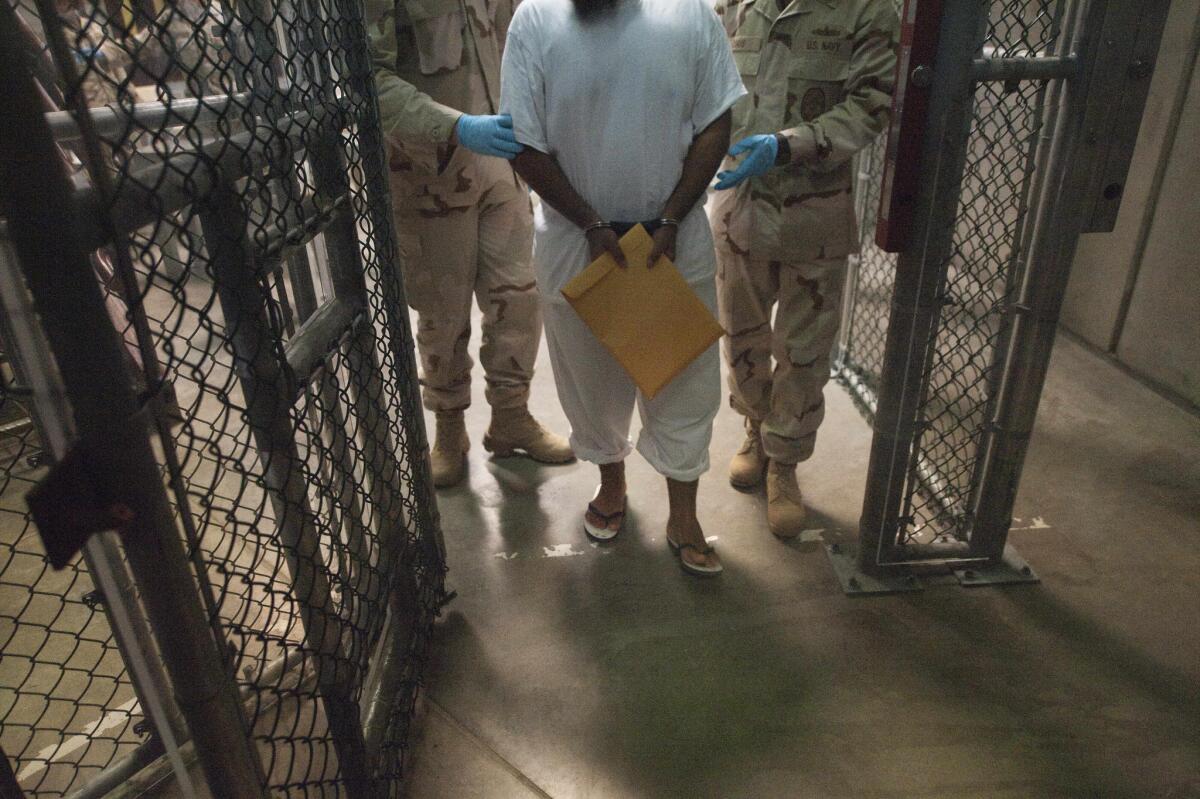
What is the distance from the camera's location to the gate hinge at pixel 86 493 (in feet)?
2.34

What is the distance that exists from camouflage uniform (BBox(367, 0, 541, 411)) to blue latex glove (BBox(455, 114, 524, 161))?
94 mm

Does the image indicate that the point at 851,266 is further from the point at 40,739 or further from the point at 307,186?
the point at 40,739

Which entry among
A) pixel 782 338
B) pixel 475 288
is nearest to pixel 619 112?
pixel 782 338

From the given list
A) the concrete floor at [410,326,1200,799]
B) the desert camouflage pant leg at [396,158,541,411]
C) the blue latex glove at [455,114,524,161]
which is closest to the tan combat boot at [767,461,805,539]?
the concrete floor at [410,326,1200,799]

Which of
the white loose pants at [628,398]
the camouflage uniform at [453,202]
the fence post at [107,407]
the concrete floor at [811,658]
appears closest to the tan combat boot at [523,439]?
the camouflage uniform at [453,202]

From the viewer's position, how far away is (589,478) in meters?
2.60

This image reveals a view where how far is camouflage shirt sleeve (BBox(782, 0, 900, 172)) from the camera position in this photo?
6.16ft

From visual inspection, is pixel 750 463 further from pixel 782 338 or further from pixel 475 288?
pixel 475 288

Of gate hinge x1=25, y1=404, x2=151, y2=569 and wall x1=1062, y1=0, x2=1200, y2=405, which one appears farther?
wall x1=1062, y1=0, x2=1200, y2=405

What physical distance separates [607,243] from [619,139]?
22cm

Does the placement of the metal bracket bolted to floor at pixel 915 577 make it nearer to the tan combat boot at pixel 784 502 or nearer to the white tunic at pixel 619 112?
the tan combat boot at pixel 784 502

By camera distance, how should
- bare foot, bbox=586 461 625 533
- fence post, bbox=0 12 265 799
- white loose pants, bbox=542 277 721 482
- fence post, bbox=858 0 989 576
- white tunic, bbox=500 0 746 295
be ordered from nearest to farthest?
fence post, bbox=0 12 265 799 → fence post, bbox=858 0 989 576 → white tunic, bbox=500 0 746 295 → white loose pants, bbox=542 277 721 482 → bare foot, bbox=586 461 625 533

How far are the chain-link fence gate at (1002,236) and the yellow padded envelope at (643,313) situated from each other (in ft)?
1.47

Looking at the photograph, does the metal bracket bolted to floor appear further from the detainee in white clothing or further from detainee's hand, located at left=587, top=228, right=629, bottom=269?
detainee's hand, located at left=587, top=228, right=629, bottom=269
